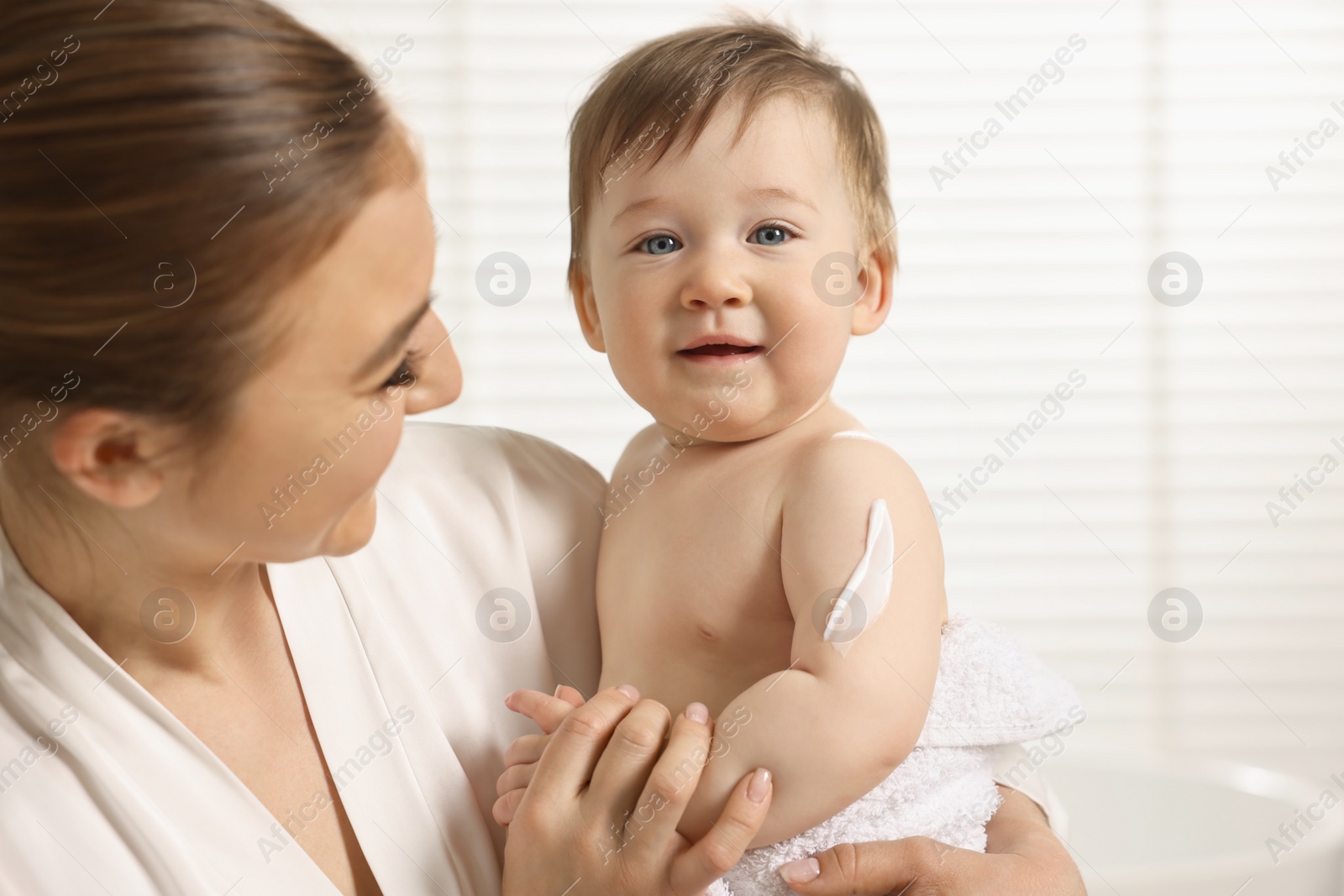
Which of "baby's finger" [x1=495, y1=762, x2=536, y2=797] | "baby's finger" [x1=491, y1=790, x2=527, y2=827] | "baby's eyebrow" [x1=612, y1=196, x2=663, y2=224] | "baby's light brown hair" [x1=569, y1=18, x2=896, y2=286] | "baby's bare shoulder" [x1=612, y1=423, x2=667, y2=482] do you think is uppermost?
"baby's light brown hair" [x1=569, y1=18, x2=896, y2=286]

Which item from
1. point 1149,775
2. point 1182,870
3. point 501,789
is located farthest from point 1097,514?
point 501,789

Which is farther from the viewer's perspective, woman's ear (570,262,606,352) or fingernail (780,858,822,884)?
woman's ear (570,262,606,352)

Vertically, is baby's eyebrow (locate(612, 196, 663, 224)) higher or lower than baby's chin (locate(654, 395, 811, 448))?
higher

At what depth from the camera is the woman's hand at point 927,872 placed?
93 centimetres

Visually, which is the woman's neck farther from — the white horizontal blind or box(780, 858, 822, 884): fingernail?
the white horizontal blind

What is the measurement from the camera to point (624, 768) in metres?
0.90

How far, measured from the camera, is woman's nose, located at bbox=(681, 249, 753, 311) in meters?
1.03

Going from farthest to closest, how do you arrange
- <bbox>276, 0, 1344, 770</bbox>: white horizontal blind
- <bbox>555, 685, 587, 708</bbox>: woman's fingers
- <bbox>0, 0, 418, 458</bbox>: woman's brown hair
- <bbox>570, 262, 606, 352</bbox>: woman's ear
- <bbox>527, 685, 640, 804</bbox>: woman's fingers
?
<bbox>276, 0, 1344, 770</bbox>: white horizontal blind < <bbox>570, 262, 606, 352</bbox>: woman's ear < <bbox>555, 685, 587, 708</bbox>: woman's fingers < <bbox>527, 685, 640, 804</bbox>: woman's fingers < <bbox>0, 0, 418, 458</bbox>: woman's brown hair

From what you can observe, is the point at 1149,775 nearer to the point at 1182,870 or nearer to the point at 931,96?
the point at 1182,870

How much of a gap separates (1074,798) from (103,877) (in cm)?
143

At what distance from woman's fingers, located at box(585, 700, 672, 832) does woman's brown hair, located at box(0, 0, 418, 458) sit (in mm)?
396

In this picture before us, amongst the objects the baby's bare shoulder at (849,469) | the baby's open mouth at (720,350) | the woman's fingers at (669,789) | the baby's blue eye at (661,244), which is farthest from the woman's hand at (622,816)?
the baby's blue eye at (661,244)

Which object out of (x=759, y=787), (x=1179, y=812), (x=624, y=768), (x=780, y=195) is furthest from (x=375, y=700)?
(x=1179, y=812)

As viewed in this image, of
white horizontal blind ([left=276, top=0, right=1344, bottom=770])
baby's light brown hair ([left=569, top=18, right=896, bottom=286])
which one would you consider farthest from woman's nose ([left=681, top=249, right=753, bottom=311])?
white horizontal blind ([left=276, top=0, right=1344, bottom=770])
